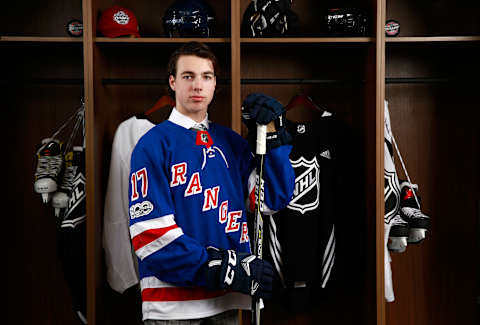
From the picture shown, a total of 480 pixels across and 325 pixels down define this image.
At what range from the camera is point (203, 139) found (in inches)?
53.7

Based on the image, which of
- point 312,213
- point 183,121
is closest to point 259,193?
point 183,121

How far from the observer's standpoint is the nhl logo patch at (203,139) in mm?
1353

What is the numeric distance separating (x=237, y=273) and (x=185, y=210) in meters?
0.24

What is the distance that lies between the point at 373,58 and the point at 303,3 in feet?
1.78

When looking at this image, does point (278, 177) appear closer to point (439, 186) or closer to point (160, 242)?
point (160, 242)

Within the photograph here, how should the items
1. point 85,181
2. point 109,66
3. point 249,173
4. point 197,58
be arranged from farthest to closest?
point 109,66
point 85,181
point 249,173
point 197,58

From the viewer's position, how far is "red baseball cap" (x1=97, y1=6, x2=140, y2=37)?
1.82m

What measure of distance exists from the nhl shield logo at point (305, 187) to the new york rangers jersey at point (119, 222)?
2.33 feet

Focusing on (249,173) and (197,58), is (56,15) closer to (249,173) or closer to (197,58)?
(197,58)

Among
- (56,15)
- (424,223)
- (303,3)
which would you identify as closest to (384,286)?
(424,223)

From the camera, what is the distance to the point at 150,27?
212cm

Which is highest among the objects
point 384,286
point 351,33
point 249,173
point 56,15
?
point 56,15

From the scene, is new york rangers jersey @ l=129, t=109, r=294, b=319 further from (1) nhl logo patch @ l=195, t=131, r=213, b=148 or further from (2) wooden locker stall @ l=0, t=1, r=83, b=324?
(2) wooden locker stall @ l=0, t=1, r=83, b=324

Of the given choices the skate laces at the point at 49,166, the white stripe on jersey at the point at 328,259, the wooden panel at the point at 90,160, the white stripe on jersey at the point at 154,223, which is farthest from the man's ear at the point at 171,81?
the white stripe on jersey at the point at 328,259
